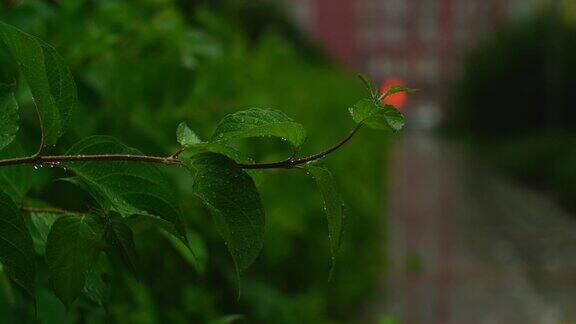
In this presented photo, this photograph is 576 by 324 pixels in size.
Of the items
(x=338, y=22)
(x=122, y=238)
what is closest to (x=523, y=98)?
(x=338, y=22)

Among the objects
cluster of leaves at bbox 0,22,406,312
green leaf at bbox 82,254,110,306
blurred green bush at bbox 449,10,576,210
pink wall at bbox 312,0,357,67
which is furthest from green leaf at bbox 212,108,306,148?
pink wall at bbox 312,0,357,67

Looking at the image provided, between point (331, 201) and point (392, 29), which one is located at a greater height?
point (331, 201)

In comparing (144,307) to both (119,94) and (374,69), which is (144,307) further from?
(374,69)

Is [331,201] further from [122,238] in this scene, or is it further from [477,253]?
[477,253]

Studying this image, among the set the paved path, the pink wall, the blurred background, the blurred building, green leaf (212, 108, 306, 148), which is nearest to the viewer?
green leaf (212, 108, 306, 148)

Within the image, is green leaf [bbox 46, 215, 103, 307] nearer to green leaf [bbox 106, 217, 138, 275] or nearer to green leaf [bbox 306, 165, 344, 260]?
green leaf [bbox 106, 217, 138, 275]

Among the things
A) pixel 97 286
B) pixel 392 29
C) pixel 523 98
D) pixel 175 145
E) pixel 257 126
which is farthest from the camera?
pixel 392 29
